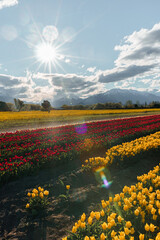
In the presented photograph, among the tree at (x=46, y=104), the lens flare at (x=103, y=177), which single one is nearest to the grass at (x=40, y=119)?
the lens flare at (x=103, y=177)

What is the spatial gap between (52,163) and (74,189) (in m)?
2.13

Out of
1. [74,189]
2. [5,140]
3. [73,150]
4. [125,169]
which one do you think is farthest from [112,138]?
[5,140]

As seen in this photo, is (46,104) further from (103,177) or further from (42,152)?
(103,177)

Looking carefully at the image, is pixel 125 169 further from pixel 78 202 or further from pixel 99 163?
pixel 78 202

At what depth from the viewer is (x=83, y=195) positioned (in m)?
4.60

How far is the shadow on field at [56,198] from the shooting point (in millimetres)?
3434

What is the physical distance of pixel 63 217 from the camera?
149 inches

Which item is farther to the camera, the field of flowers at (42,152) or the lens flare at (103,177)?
the field of flowers at (42,152)

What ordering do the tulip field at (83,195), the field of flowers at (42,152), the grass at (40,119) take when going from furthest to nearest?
the grass at (40,119), the field of flowers at (42,152), the tulip field at (83,195)

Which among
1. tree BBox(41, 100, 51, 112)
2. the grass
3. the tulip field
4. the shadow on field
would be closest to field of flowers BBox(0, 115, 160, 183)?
the tulip field

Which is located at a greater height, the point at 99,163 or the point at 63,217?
the point at 99,163

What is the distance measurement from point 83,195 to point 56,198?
830 mm

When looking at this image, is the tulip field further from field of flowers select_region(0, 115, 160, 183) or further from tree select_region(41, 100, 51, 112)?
tree select_region(41, 100, 51, 112)

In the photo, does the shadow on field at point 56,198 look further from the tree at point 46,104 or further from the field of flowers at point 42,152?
the tree at point 46,104
